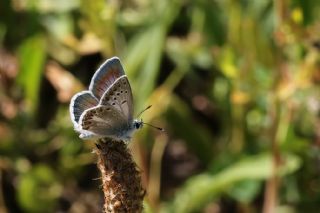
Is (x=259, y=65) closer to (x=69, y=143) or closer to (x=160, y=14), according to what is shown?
(x=160, y=14)

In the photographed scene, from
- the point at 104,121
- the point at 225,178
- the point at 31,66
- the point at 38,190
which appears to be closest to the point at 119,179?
the point at 104,121

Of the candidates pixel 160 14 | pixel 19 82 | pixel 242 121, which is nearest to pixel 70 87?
pixel 19 82

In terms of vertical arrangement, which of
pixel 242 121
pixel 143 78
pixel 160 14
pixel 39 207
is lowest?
pixel 39 207

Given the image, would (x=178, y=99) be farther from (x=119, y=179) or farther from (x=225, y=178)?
(x=119, y=179)

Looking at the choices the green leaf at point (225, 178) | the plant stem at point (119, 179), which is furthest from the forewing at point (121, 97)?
the green leaf at point (225, 178)

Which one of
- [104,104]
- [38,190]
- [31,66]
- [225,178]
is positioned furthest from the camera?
[31,66]

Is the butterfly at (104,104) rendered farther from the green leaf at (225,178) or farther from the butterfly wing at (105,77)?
the green leaf at (225,178)
